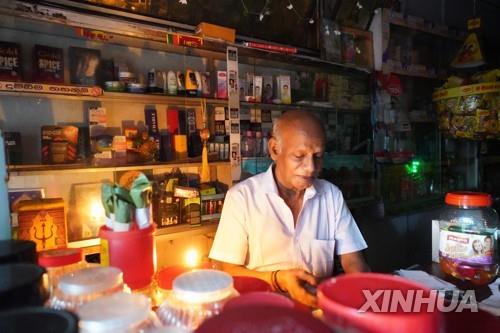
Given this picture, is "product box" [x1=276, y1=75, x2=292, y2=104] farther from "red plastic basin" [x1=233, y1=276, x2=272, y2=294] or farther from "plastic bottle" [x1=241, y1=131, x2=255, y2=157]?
"red plastic basin" [x1=233, y1=276, x2=272, y2=294]

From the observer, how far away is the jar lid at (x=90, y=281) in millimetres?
512

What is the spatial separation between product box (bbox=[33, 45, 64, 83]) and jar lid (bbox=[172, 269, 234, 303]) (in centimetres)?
176

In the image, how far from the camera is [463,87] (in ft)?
9.20

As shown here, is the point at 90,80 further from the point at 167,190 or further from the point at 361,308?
the point at 361,308

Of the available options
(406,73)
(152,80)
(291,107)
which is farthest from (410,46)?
(152,80)

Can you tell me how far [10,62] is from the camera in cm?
174

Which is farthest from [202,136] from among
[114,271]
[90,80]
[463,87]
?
[463,87]

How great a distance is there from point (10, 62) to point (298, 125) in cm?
152

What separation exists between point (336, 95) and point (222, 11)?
1192 mm

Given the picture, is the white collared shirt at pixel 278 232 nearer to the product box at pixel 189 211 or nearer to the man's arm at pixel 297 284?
the man's arm at pixel 297 284

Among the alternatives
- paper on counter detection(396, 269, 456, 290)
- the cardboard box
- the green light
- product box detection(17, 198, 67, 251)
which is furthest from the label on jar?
the green light

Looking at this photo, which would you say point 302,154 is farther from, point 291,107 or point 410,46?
point 410,46

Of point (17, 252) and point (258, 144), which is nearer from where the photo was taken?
point (17, 252)

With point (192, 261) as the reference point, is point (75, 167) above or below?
above
